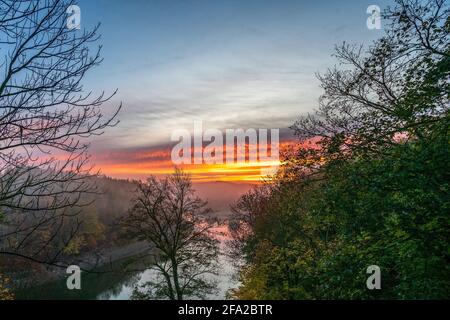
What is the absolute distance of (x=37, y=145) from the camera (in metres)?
4.86

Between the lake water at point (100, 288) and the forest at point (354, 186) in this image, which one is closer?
the forest at point (354, 186)

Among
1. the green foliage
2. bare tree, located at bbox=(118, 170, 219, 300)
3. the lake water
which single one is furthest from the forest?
the lake water

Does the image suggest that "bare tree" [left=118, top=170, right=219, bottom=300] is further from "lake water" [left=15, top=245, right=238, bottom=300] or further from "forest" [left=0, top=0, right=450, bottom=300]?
"lake water" [left=15, top=245, right=238, bottom=300]

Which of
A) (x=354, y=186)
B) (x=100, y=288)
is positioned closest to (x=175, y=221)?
(x=354, y=186)

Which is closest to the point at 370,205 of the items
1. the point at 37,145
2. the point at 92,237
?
the point at 37,145

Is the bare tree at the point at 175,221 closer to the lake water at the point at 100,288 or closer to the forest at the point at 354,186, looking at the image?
the forest at the point at 354,186

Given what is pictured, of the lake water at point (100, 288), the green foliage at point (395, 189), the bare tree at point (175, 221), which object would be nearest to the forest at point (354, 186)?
the green foliage at point (395, 189)

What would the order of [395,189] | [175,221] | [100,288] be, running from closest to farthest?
1. [395,189]
2. [175,221]
3. [100,288]

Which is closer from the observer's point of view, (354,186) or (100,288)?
(354,186)

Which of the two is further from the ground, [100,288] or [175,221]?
[175,221]

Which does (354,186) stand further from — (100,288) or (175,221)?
(100,288)
